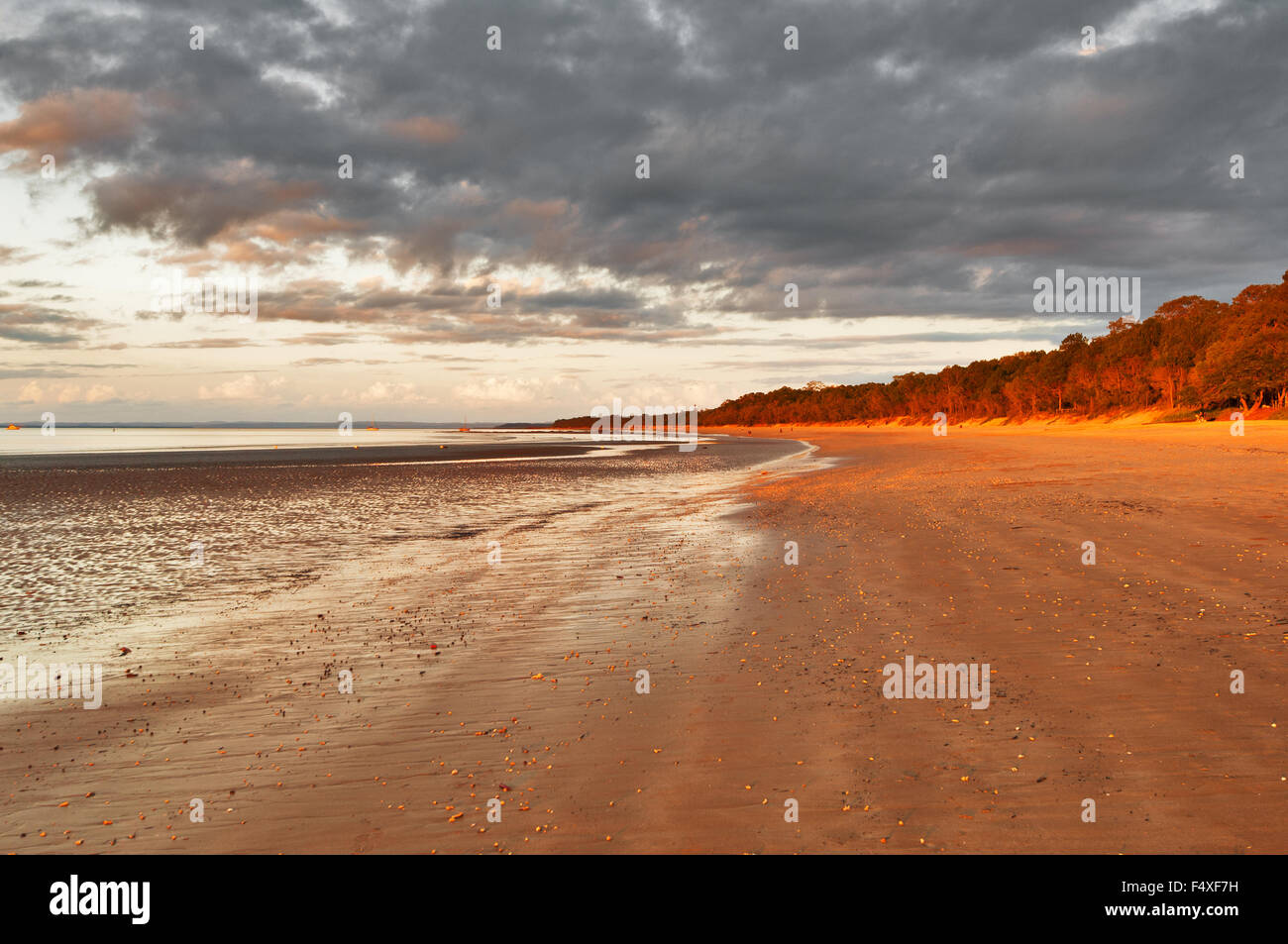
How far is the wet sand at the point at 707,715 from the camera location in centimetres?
510

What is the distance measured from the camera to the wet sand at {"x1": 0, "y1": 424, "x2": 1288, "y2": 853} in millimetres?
5102

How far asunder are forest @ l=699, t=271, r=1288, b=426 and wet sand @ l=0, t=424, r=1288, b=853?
3190 inches

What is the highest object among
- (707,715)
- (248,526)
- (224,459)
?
(224,459)

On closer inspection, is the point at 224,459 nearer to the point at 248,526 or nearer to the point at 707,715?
the point at 248,526

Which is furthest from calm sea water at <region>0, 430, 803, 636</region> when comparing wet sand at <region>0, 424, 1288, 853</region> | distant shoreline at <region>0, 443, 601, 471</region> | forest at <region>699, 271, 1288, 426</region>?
forest at <region>699, 271, 1288, 426</region>

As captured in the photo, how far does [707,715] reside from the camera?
715 centimetres

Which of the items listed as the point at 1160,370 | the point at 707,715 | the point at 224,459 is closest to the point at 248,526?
the point at 707,715

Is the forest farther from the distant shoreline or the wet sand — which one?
A: the wet sand

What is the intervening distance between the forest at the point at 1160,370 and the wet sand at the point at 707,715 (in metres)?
81.0

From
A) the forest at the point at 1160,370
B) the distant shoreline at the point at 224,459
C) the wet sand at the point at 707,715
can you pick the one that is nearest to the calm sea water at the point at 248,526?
the wet sand at the point at 707,715

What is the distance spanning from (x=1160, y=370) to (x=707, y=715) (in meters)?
114
